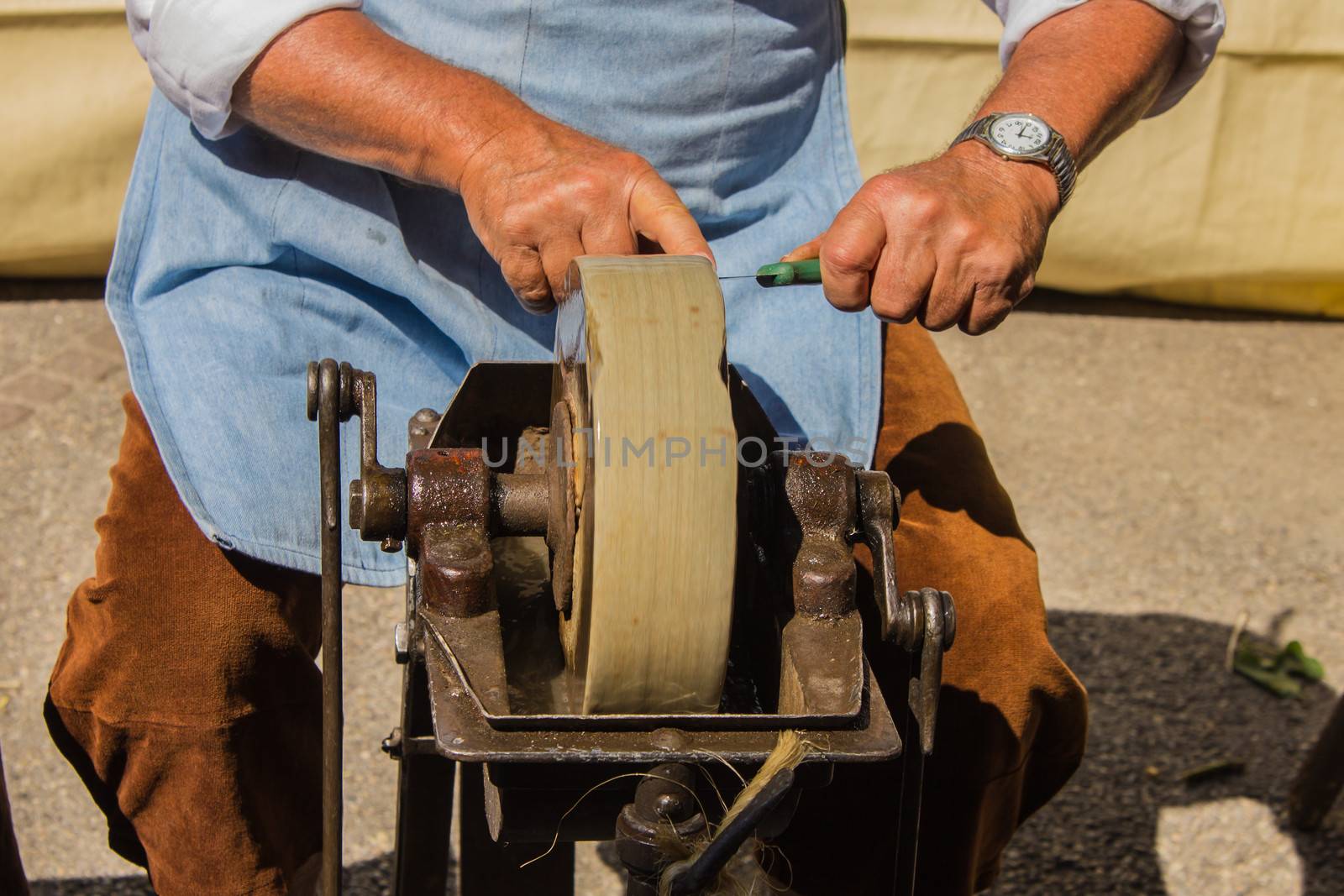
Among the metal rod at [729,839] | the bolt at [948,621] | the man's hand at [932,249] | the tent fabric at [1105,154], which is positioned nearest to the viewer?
the metal rod at [729,839]

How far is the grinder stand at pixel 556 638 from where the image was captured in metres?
0.85

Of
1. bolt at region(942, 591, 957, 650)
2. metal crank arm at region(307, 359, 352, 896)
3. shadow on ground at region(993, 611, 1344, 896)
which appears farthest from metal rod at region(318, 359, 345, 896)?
shadow on ground at region(993, 611, 1344, 896)

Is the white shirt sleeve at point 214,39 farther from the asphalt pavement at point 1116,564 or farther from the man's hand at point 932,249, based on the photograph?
the asphalt pavement at point 1116,564

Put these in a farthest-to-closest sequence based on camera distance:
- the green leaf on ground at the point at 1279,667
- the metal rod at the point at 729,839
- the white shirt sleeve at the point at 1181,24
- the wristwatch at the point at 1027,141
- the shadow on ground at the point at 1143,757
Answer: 1. the green leaf on ground at the point at 1279,667
2. the shadow on ground at the point at 1143,757
3. the white shirt sleeve at the point at 1181,24
4. the wristwatch at the point at 1027,141
5. the metal rod at the point at 729,839

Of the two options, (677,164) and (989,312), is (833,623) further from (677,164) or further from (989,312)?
(677,164)

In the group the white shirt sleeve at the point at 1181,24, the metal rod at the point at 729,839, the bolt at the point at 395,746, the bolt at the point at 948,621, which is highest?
the white shirt sleeve at the point at 1181,24

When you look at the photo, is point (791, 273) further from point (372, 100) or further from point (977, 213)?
point (372, 100)

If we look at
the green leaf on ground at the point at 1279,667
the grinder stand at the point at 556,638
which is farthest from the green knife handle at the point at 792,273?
the green leaf on ground at the point at 1279,667

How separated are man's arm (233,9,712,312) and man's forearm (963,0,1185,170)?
1.33 feet

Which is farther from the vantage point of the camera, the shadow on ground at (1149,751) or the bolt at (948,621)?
the shadow on ground at (1149,751)

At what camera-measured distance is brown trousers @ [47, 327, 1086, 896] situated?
1.26m

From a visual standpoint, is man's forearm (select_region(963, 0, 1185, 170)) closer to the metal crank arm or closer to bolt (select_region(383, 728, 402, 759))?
the metal crank arm

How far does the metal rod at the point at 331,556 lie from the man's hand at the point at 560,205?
22 cm

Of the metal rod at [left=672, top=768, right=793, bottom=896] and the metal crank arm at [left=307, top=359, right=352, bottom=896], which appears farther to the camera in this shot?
the metal crank arm at [left=307, top=359, right=352, bottom=896]
